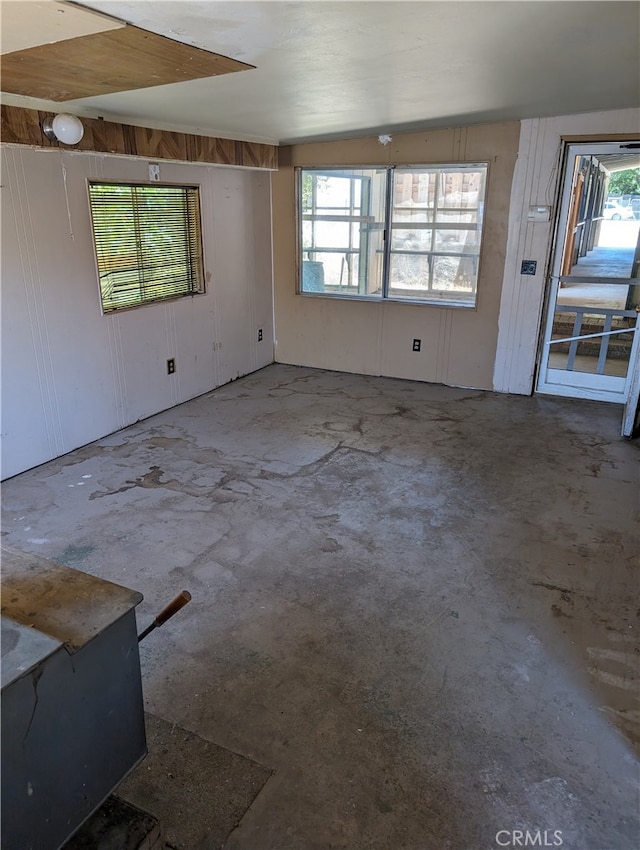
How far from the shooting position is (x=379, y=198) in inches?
219

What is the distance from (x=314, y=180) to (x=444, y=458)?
3344mm

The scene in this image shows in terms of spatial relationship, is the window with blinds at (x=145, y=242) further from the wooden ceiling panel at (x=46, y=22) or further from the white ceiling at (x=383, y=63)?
the wooden ceiling panel at (x=46, y=22)

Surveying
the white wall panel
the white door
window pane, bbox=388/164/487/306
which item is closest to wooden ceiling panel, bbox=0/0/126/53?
the white wall panel

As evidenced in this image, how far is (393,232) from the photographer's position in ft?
18.3

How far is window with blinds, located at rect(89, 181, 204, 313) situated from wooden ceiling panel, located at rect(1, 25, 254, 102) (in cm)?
127

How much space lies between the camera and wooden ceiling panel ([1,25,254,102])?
205 centimetres

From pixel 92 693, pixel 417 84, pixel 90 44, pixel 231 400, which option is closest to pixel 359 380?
pixel 231 400

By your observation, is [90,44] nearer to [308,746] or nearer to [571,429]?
[308,746]

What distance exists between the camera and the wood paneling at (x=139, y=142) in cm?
332

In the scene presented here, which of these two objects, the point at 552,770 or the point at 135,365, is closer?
the point at 552,770

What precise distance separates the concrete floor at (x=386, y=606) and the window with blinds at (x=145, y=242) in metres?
1.15

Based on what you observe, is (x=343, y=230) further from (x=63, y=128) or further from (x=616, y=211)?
(x=63, y=128)

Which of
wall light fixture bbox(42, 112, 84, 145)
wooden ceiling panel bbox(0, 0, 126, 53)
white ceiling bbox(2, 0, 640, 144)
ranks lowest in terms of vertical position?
wall light fixture bbox(42, 112, 84, 145)

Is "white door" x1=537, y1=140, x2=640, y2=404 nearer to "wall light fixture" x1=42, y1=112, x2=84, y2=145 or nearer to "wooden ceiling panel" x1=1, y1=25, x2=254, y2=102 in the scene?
"wooden ceiling panel" x1=1, y1=25, x2=254, y2=102
